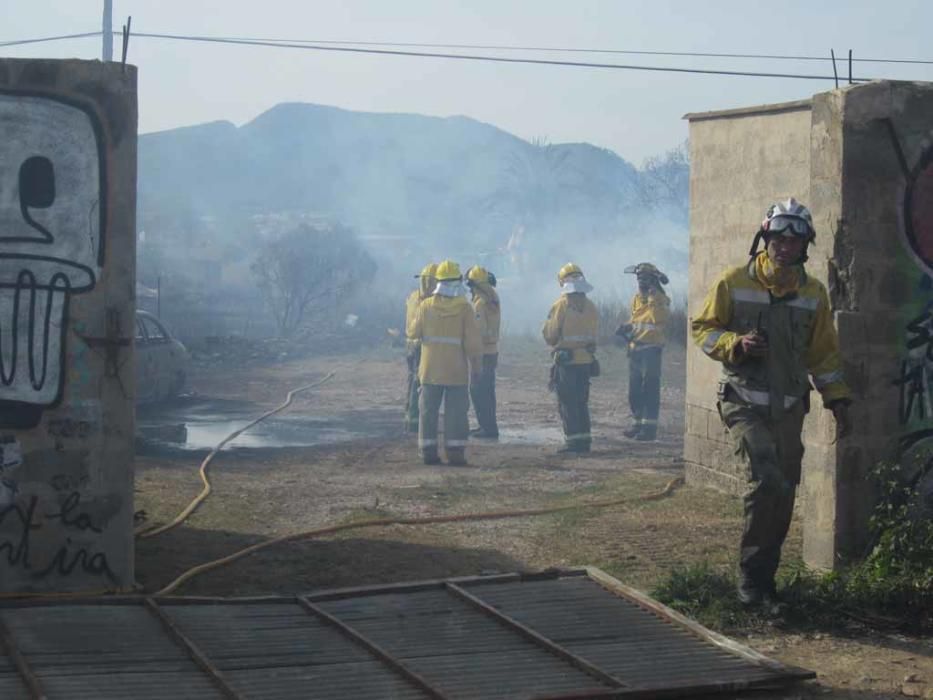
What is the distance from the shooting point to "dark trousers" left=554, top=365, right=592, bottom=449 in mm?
14570

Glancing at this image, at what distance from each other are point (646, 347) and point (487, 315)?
1934mm

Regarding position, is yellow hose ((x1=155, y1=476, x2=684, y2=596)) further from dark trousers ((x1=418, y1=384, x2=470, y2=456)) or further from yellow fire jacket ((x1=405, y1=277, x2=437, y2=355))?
yellow fire jacket ((x1=405, y1=277, x2=437, y2=355))

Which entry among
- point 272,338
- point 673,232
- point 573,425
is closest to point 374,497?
point 573,425

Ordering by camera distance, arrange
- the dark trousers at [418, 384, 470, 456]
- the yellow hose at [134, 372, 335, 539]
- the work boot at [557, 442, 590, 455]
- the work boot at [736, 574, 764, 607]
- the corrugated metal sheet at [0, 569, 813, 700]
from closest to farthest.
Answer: the corrugated metal sheet at [0, 569, 813, 700], the work boot at [736, 574, 764, 607], the yellow hose at [134, 372, 335, 539], the dark trousers at [418, 384, 470, 456], the work boot at [557, 442, 590, 455]

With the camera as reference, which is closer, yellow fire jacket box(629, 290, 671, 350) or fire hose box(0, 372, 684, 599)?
fire hose box(0, 372, 684, 599)

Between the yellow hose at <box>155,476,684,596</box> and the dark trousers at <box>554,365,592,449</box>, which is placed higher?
the dark trousers at <box>554,365,592,449</box>

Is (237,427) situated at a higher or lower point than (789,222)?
lower

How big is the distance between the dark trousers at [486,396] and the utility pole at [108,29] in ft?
41.3

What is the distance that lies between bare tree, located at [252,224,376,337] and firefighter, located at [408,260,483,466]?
61.9 feet

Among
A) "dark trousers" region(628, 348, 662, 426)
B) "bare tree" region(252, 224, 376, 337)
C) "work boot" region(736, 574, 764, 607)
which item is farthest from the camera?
"bare tree" region(252, 224, 376, 337)

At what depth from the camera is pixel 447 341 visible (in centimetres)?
1337

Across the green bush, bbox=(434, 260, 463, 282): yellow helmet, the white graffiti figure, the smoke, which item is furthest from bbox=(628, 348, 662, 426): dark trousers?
the smoke

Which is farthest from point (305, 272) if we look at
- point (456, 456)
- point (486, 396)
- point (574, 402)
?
point (456, 456)

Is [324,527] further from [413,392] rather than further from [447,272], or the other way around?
[413,392]
